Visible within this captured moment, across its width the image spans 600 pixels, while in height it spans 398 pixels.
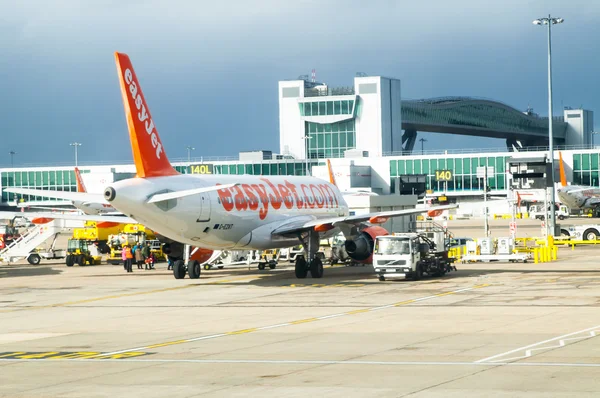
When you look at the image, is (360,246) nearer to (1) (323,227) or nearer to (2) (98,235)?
(1) (323,227)

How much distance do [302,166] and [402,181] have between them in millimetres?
22280

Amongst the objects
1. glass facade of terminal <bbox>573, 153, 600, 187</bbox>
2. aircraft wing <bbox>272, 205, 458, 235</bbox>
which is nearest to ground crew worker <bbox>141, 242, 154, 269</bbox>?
aircraft wing <bbox>272, 205, 458, 235</bbox>

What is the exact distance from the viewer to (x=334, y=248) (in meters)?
56.4

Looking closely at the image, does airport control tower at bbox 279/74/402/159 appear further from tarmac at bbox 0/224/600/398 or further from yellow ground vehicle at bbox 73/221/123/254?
tarmac at bbox 0/224/600/398

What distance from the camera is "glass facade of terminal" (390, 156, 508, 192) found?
14325 cm

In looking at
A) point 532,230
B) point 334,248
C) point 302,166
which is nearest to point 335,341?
point 334,248

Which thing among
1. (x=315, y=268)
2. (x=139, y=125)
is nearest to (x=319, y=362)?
(x=139, y=125)

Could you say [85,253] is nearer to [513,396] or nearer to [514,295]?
[514,295]

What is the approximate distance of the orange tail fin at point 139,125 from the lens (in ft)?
130

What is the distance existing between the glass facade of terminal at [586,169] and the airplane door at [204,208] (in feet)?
344

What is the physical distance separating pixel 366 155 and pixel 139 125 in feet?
364

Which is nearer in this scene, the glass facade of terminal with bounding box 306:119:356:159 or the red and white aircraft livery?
the red and white aircraft livery

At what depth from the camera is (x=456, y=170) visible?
145500mm

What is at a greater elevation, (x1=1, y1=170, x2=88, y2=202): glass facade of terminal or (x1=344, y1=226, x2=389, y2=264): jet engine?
(x1=1, y1=170, x2=88, y2=202): glass facade of terminal
